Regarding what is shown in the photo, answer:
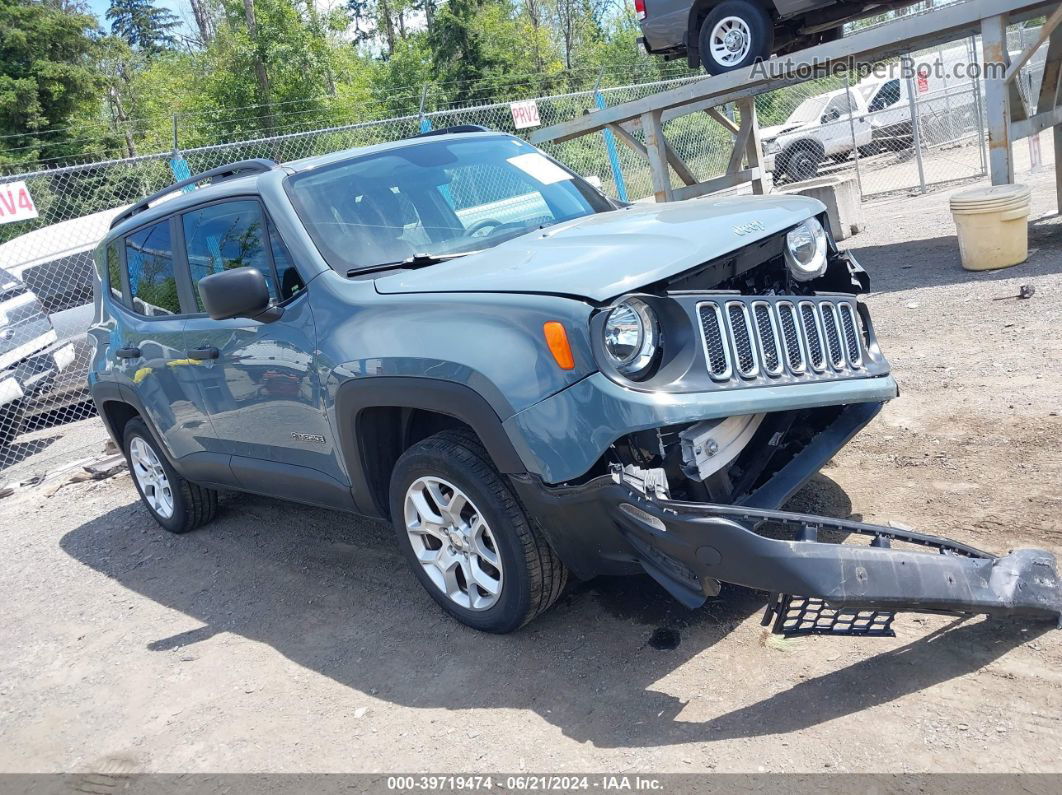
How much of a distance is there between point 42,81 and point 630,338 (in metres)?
30.0

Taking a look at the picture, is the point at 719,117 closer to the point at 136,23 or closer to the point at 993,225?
the point at 993,225

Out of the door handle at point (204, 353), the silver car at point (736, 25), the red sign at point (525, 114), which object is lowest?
the door handle at point (204, 353)

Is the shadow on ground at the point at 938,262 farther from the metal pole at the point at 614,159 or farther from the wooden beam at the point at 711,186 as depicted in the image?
the metal pole at the point at 614,159

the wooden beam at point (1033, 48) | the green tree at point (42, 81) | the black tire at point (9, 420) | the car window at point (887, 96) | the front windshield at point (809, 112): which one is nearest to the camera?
the wooden beam at point (1033, 48)

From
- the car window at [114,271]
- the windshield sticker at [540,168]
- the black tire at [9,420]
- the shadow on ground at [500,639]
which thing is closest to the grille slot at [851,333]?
the shadow on ground at [500,639]

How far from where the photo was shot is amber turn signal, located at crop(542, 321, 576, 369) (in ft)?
9.93

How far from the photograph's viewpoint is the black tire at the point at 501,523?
3.39 metres

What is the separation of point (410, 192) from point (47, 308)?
302 inches

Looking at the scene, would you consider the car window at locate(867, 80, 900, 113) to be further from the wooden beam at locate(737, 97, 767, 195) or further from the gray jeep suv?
the gray jeep suv

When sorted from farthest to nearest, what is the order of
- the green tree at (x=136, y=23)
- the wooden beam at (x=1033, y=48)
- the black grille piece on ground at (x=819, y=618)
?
1. the green tree at (x=136, y=23)
2. the wooden beam at (x=1033, y=48)
3. the black grille piece on ground at (x=819, y=618)

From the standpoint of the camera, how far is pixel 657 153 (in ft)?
36.7

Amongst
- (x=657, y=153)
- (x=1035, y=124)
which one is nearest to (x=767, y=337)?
(x=1035, y=124)

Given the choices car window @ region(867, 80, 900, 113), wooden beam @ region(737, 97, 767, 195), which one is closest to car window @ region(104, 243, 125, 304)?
wooden beam @ region(737, 97, 767, 195)

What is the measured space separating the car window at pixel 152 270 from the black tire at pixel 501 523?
2046 mm
